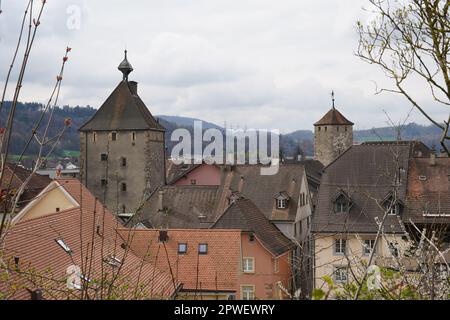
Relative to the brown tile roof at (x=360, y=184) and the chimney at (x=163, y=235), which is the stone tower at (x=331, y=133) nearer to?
the brown tile roof at (x=360, y=184)

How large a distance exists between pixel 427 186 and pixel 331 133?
154 ft

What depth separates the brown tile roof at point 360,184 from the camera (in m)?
24.0

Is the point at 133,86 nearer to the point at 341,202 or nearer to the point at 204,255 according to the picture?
the point at 341,202

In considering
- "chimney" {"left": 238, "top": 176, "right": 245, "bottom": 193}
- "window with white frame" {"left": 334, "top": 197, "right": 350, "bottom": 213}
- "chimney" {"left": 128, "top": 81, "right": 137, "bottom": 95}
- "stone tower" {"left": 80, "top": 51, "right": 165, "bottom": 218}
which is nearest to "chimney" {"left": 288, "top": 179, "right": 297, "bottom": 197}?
"chimney" {"left": 238, "top": 176, "right": 245, "bottom": 193}

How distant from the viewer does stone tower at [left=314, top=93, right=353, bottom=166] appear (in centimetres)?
7125

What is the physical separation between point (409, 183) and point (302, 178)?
10.4 metres

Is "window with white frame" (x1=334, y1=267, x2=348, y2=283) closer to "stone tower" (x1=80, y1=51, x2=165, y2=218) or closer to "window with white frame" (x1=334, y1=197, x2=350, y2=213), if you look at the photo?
"window with white frame" (x1=334, y1=197, x2=350, y2=213)

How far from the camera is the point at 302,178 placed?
1384 inches

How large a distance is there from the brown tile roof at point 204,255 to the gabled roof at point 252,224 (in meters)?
3.31

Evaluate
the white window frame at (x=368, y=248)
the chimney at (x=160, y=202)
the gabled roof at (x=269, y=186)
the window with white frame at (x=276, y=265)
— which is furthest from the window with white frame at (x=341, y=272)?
the gabled roof at (x=269, y=186)

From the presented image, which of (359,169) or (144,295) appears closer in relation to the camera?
(144,295)

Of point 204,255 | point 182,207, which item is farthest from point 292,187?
point 204,255
